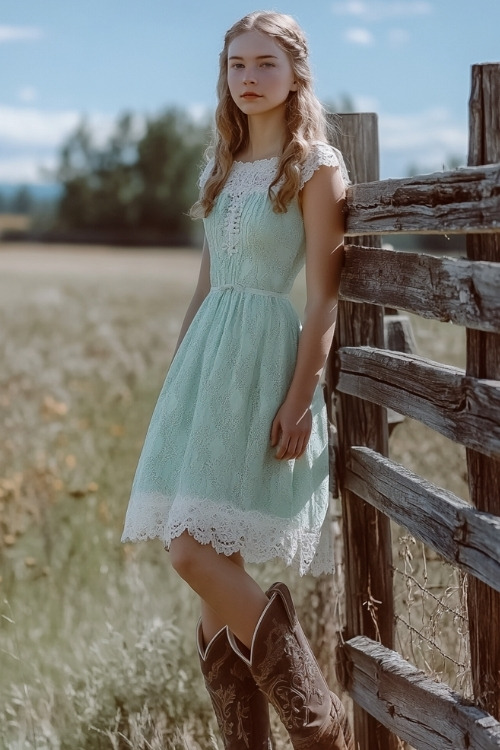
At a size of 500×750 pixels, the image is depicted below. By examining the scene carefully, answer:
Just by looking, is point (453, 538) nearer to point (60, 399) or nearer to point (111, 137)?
point (60, 399)

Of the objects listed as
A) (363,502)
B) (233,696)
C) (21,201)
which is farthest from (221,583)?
(21,201)

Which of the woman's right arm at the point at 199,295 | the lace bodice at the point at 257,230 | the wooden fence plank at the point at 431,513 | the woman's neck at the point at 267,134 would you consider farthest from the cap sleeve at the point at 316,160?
the wooden fence plank at the point at 431,513

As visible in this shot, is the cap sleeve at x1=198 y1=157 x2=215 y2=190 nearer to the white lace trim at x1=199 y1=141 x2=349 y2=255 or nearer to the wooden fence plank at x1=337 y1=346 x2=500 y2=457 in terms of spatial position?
the white lace trim at x1=199 y1=141 x2=349 y2=255

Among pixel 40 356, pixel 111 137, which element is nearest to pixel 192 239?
pixel 111 137

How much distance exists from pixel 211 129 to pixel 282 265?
0.62 meters

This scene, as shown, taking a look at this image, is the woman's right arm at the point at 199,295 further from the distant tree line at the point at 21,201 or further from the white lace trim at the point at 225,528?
the distant tree line at the point at 21,201

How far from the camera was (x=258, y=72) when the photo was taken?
285 centimetres

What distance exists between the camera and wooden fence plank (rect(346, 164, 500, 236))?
2.15 m

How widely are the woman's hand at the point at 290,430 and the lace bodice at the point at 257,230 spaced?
36 cm

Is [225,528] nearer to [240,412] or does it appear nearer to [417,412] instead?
[240,412]

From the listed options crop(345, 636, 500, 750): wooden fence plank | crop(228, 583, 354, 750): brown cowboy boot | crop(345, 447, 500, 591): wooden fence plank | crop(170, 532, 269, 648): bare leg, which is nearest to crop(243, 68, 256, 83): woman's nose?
crop(345, 447, 500, 591): wooden fence plank

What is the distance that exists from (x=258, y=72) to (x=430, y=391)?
1.00m

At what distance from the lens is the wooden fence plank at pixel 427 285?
7.18 ft

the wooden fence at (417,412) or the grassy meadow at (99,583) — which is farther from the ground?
the wooden fence at (417,412)
